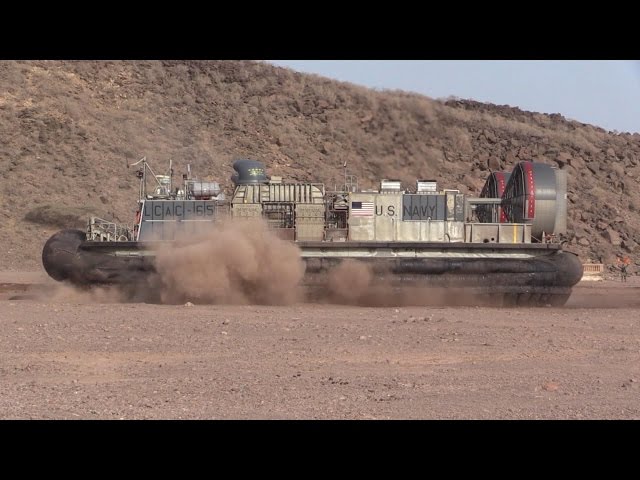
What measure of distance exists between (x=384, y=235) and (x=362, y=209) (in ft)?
2.30

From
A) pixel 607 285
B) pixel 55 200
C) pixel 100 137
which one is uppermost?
pixel 100 137

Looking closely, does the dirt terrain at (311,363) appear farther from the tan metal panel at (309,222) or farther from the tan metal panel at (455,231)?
the tan metal panel at (455,231)

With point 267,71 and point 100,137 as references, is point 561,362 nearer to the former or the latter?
point 100,137

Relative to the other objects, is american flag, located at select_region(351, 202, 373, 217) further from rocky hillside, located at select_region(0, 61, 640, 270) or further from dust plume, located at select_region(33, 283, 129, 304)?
rocky hillside, located at select_region(0, 61, 640, 270)

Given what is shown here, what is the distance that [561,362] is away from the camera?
31.2ft

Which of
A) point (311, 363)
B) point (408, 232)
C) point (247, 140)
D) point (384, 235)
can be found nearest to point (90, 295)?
point (384, 235)

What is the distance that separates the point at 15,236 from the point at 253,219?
1288 cm

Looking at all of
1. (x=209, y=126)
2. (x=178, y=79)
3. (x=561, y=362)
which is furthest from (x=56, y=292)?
(x=178, y=79)

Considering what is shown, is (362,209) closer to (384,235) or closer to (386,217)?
(386,217)

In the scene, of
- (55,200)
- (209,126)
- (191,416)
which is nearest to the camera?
(191,416)

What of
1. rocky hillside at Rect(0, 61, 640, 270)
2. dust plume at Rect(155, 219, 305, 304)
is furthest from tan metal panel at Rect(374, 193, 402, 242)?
rocky hillside at Rect(0, 61, 640, 270)

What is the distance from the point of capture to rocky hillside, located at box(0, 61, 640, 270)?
31.0 m

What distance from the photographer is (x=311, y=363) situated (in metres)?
9.19

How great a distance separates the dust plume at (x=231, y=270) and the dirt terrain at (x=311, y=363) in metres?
1.47
